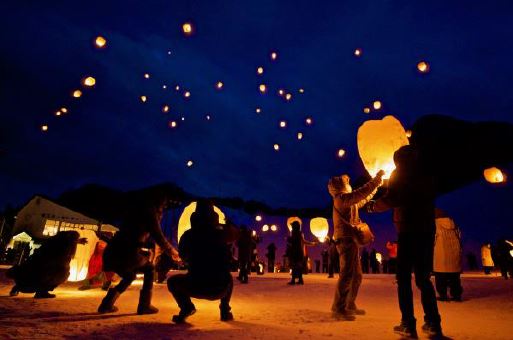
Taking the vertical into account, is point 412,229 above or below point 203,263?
above

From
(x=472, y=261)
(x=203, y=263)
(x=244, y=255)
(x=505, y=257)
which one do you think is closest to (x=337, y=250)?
(x=203, y=263)

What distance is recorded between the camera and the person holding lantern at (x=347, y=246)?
4121 mm

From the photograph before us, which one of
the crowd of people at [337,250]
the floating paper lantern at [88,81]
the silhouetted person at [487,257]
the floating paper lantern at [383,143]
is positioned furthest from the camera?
the silhouetted person at [487,257]

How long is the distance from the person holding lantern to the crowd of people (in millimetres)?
13

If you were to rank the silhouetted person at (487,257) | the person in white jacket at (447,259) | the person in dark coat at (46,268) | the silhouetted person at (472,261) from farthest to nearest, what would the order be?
the silhouetted person at (472,261) < the silhouetted person at (487,257) < the person in white jacket at (447,259) < the person in dark coat at (46,268)

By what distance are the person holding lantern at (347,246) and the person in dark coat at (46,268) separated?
497cm

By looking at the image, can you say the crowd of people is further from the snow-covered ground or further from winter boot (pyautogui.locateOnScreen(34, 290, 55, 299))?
the snow-covered ground

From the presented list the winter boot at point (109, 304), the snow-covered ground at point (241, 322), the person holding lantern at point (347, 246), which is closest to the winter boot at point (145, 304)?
the snow-covered ground at point (241, 322)

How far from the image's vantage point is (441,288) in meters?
6.16

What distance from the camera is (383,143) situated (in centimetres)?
399

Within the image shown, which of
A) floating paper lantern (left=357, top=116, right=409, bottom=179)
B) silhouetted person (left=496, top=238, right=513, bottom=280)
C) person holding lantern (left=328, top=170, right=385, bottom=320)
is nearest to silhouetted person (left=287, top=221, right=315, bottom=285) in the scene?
person holding lantern (left=328, top=170, right=385, bottom=320)

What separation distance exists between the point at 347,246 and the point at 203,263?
1921 millimetres

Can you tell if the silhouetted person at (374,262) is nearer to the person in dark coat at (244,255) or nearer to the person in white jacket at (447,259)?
the person in dark coat at (244,255)

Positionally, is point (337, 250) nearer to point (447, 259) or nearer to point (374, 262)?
point (447, 259)
